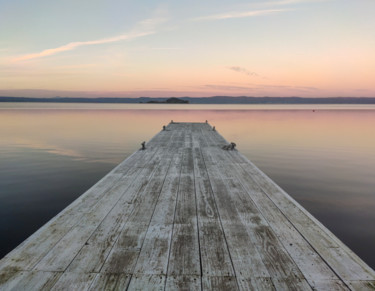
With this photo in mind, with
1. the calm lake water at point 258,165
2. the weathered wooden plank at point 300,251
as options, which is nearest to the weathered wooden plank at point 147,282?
the weathered wooden plank at point 300,251

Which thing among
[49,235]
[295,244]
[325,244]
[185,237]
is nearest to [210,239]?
[185,237]

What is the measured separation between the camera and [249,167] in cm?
779

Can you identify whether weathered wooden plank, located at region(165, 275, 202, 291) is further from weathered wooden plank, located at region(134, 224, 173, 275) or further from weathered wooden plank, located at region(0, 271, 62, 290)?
Answer: weathered wooden plank, located at region(0, 271, 62, 290)

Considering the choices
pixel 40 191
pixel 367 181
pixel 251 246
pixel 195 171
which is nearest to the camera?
pixel 251 246

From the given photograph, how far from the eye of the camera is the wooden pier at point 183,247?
106 inches

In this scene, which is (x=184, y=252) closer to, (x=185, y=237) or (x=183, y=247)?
(x=183, y=247)

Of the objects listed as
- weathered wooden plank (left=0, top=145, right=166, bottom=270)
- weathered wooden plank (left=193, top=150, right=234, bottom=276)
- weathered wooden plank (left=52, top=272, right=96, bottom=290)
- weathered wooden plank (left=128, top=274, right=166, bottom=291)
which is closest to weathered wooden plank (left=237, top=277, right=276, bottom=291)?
weathered wooden plank (left=193, top=150, right=234, bottom=276)

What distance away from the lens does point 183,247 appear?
3312mm

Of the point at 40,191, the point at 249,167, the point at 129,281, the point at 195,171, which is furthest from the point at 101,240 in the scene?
the point at 40,191

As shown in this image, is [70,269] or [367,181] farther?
[367,181]

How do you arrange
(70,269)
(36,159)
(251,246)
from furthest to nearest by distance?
(36,159) → (251,246) → (70,269)

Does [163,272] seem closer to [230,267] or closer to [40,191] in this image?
[230,267]

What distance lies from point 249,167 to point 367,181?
646cm

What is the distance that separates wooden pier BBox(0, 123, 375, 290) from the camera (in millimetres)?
2699
